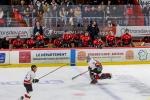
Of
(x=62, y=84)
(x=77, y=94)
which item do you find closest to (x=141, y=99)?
(x=77, y=94)

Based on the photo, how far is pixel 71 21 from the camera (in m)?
24.7

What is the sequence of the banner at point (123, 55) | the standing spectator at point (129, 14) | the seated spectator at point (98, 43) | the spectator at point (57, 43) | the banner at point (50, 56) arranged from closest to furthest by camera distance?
the banner at point (50, 56) → the banner at point (123, 55) → the seated spectator at point (98, 43) → the spectator at point (57, 43) → the standing spectator at point (129, 14)

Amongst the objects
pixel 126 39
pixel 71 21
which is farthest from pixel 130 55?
pixel 71 21

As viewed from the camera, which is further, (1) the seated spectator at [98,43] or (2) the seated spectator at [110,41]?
(2) the seated spectator at [110,41]

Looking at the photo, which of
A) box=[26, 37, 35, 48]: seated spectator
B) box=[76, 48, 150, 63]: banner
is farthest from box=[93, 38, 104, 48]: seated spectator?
box=[26, 37, 35, 48]: seated spectator

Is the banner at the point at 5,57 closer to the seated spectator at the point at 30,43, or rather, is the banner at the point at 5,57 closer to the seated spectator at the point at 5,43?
the seated spectator at the point at 5,43

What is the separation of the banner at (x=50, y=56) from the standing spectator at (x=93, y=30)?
2526mm

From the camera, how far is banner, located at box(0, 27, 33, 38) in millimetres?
24031

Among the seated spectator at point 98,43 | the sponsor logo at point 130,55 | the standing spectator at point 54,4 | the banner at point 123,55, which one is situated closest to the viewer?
the banner at point 123,55

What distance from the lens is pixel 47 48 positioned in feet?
74.0

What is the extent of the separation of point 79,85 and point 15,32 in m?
7.34

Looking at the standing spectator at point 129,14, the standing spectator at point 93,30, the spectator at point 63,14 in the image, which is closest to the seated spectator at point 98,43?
the standing spectator at point 93,30

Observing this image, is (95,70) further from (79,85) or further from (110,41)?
(110,41)

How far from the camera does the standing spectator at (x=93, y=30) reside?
24397mm
